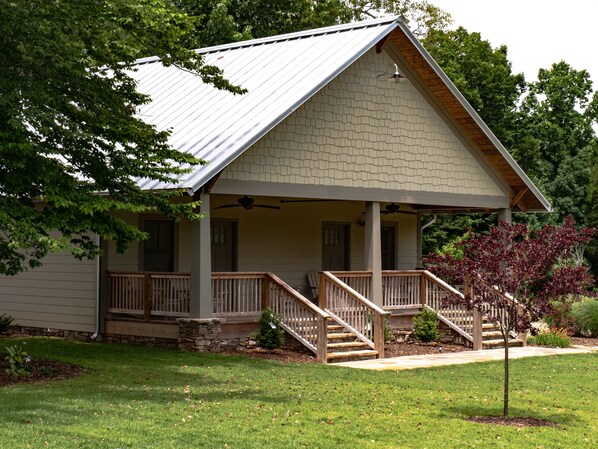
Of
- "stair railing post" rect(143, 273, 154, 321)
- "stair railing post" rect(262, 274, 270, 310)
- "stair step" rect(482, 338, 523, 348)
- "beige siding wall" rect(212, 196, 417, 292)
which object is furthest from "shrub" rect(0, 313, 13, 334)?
"stair step" rect(482, 338, 523, 348)

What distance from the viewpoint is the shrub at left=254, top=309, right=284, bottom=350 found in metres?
21.3

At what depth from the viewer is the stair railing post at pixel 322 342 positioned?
67.5 feet

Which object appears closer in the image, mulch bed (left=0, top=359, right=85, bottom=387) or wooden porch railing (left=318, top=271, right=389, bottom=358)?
mulch bed (left=0, top=359, right=85, bottom=387)

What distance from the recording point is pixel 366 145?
23859 millimetres

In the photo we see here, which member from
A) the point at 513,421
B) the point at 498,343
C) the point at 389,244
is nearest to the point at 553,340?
the point at 498,343

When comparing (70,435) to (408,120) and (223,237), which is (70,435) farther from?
(408,120)

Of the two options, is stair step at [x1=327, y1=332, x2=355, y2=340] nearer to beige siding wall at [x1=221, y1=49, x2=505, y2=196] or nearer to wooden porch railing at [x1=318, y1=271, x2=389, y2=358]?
wooden porch railing at [x1=318, y1=271, x2=389, y2=358]

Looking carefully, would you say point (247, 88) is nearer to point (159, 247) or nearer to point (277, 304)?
point (159, 247)

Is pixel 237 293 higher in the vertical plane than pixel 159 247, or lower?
lower

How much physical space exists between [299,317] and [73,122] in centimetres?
725

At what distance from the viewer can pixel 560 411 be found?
49.0 feet

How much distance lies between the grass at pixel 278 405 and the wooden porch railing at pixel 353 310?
222cm

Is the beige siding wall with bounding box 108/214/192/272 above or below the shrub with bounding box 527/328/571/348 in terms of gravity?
above

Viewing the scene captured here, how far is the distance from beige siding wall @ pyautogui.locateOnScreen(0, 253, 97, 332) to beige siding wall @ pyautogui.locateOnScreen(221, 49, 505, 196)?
4880mm
